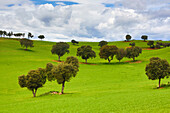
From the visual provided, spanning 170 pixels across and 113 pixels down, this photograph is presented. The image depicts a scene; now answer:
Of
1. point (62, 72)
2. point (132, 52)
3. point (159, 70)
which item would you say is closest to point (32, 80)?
point (62, 72)

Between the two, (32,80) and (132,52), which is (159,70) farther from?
(132,52)

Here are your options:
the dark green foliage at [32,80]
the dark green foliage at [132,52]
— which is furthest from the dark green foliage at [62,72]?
the dark green foliage at [132,52]

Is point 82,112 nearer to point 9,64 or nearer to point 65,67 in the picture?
point 65,67

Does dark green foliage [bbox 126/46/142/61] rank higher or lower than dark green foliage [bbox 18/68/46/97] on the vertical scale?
higher

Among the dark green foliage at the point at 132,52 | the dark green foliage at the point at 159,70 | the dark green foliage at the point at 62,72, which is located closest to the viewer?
the dark green foliage at the point at 62,72

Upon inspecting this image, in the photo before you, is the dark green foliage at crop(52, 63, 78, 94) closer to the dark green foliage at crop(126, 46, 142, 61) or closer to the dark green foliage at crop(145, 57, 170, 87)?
the dark green foliage at crop(145, 57, 170, 87)

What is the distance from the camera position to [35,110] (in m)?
26.1

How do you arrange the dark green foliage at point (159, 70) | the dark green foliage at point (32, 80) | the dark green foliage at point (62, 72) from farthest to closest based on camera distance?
the dark green foliage at point (159, 70) → the dark green foliage at point (32, 80) → the dark green foliage at point (62, 72)

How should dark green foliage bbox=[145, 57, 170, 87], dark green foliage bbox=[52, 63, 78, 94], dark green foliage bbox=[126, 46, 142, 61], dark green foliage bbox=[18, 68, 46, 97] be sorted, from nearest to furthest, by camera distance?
dark green foliage bbox=[52, 63, 78, 94] < dark green foliage bbox=[18, 68, 46, 97] < dark green foliage bbox=[145, 57, 170, 87] < dark green foliage bbox=[126, 46, 142, 61]

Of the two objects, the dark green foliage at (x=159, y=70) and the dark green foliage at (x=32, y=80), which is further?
the dark green foliage at (x=159, y=70)

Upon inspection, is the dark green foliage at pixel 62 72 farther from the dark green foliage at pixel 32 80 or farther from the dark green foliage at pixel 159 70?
the dark green foliage at pixel 159 70

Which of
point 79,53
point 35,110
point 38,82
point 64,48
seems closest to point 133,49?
point 79,53

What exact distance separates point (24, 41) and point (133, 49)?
89362 millimetres

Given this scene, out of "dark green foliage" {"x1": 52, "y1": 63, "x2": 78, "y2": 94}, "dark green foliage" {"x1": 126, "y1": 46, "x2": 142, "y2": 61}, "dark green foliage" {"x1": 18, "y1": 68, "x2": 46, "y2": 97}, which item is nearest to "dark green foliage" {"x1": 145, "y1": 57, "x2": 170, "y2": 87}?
"dark green foliage" {"x1": 52, "y1": 63, "x2": 78, "y2": 94}
